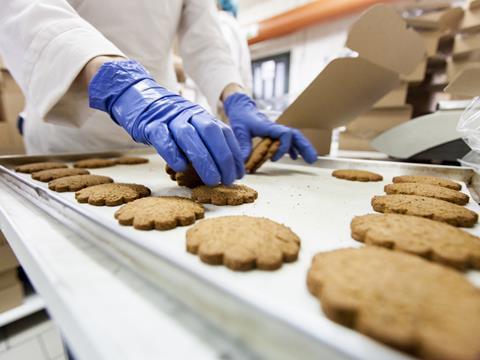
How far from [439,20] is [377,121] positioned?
846 mm

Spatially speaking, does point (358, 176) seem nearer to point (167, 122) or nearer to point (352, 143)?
point (167, 122)

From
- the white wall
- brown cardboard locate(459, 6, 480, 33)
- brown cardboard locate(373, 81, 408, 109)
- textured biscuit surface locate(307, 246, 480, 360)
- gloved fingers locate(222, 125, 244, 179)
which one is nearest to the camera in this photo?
textured biscuit surface locate(307, 246, 480, 360)

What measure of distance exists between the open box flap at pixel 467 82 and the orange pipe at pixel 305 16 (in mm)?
2540

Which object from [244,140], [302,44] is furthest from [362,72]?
[302,44]

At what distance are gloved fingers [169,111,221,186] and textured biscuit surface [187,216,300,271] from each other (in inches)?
12.2

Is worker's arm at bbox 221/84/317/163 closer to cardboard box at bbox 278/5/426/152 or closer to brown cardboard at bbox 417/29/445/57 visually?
cardboard box at bbox 278/5/426/152

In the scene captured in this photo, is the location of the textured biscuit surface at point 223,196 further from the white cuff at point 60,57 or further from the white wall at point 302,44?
the white wall at point 302,44

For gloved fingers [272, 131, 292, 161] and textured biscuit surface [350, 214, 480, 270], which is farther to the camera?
gloved fingers [272, 131, 292, 161]

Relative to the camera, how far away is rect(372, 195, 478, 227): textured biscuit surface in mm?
779

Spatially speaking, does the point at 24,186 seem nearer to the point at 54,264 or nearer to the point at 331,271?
the point at 54,264

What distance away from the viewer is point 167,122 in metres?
1.06

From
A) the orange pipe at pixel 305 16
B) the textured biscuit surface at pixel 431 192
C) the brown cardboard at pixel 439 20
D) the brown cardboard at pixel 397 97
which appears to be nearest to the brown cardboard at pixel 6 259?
the textured biscuit surface at pixel 431 192

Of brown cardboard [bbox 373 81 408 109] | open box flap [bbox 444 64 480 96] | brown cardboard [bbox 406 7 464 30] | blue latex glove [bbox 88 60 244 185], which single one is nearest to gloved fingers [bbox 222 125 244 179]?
blue latex glove [bbox 88 60 244 185]

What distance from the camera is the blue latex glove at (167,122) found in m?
0.99
